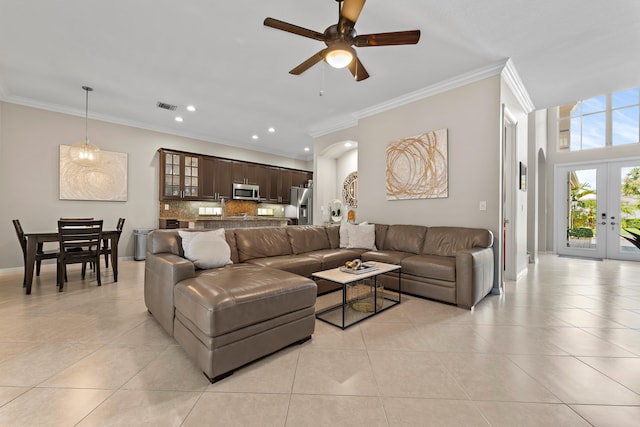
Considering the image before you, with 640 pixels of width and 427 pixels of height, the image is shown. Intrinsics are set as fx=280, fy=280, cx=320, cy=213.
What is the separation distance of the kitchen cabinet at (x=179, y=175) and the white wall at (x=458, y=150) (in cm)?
414

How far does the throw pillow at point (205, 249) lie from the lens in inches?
106

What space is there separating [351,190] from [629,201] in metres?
5.89

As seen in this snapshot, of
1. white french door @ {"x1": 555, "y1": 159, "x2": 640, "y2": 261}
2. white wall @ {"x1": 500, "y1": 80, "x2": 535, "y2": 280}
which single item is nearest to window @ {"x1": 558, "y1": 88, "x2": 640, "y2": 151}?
white french door @ {"x1": 555, "y1": 159, "x2": 640, "y2": 261}

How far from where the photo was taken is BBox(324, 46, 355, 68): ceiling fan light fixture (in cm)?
215

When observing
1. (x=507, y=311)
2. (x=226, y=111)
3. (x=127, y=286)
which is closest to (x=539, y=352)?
(x=507, y=311)

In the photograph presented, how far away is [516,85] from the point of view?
397cm

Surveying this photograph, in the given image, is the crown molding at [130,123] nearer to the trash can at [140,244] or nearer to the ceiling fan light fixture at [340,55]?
the trash can at [140,244]

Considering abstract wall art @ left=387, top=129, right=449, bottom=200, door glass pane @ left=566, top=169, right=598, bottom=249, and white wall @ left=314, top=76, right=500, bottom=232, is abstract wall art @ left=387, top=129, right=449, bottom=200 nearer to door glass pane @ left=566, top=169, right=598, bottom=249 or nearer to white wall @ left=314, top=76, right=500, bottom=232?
white wall @ left=314, top=76, right=500, bottom=232

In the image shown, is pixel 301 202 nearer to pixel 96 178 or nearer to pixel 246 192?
pixel 246 192

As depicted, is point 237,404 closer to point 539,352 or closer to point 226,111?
point 539,352

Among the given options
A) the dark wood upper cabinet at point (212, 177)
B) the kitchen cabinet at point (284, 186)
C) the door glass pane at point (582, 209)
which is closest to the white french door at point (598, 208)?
the door glass pane at point (582, 209)

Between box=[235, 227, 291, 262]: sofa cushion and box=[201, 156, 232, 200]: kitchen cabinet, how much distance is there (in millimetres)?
3443

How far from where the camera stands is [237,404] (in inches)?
59.2

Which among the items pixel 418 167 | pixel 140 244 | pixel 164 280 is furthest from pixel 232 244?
pixel 140 244
